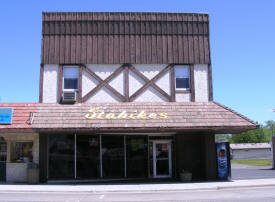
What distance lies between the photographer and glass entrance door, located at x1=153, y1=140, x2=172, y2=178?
18.7 metres

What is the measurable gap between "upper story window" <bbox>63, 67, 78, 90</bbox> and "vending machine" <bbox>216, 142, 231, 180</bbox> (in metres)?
8.58

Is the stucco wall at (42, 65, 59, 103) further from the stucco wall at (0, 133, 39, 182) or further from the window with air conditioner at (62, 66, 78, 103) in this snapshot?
the stucco wall at (0, 133, 39, 182)

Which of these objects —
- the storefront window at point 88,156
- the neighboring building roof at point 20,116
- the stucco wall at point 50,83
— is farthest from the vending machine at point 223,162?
the neighboring building roof at point 20,116

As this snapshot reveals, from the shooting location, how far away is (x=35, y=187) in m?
15.1

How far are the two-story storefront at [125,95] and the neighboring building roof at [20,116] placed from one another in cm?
8

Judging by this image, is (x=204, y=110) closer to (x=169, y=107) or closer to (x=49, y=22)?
(x=169, y=107)

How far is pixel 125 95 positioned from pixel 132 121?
7.38ft

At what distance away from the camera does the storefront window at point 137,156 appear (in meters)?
18.3

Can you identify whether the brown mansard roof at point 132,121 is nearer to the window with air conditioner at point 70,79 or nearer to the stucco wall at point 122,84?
the stucco wall at point 122,84

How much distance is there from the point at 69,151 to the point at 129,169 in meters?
3.43

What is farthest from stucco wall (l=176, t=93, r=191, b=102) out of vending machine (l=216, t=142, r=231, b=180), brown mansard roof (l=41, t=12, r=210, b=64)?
vending machine (l=216, t=142, r=231, b=180)

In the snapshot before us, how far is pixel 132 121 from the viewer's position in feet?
Result: 54.2

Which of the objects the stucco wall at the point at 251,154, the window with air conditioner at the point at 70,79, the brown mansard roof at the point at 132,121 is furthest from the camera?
the stucco wall at the point at 251,154

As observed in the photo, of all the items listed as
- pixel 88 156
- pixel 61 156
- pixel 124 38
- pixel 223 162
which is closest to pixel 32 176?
pixel 61 156
